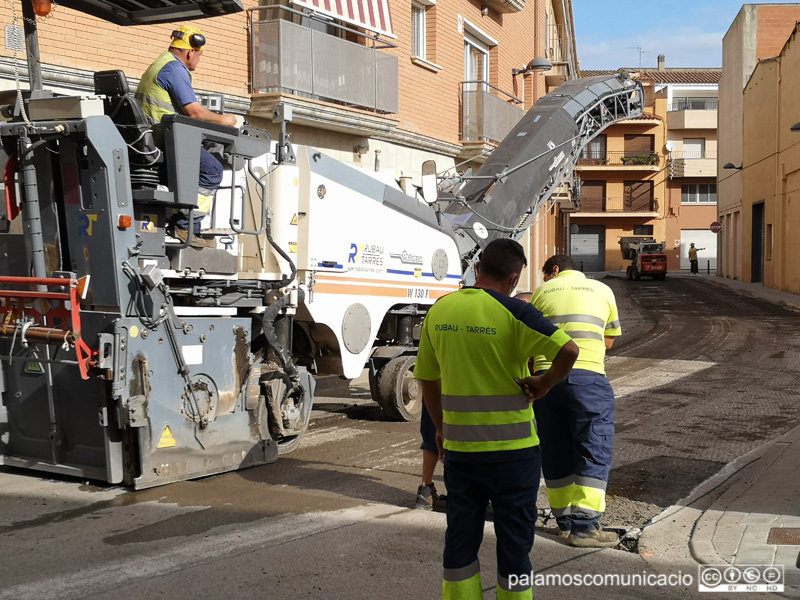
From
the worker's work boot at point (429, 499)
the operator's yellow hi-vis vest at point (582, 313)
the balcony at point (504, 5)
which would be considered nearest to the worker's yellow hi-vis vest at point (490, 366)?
the operator's yellow hi-vis vest at point (582, 313)

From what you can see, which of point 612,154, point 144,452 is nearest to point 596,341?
point 144,452

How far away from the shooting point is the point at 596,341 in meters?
5.82

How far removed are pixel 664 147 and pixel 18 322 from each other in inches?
2484

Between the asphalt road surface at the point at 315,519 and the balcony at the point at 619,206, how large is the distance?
178ft

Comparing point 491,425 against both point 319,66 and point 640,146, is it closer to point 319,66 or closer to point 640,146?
point 319,66

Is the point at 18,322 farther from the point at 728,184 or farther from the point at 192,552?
the point at 728,184

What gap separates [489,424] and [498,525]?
43cm

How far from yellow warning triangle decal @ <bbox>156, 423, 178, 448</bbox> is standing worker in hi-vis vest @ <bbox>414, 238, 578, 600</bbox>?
2.98 m

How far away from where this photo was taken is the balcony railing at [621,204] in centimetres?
6412

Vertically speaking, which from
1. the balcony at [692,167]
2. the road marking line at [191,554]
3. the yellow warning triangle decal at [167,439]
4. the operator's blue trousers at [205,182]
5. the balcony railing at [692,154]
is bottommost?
the road marking line at [191,554]

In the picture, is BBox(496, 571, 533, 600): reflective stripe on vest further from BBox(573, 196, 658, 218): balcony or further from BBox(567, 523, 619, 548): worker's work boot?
BBox(573, 196, 658, 218): balcony

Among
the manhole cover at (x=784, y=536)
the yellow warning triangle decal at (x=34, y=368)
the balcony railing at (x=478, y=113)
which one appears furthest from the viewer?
the balcony railing at (x=478, y=113)

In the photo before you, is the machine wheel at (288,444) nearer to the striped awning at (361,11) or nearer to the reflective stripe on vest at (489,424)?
the reflective stripe on vest at (489,424)

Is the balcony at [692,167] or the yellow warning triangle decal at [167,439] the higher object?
the balcony at [692,167]
